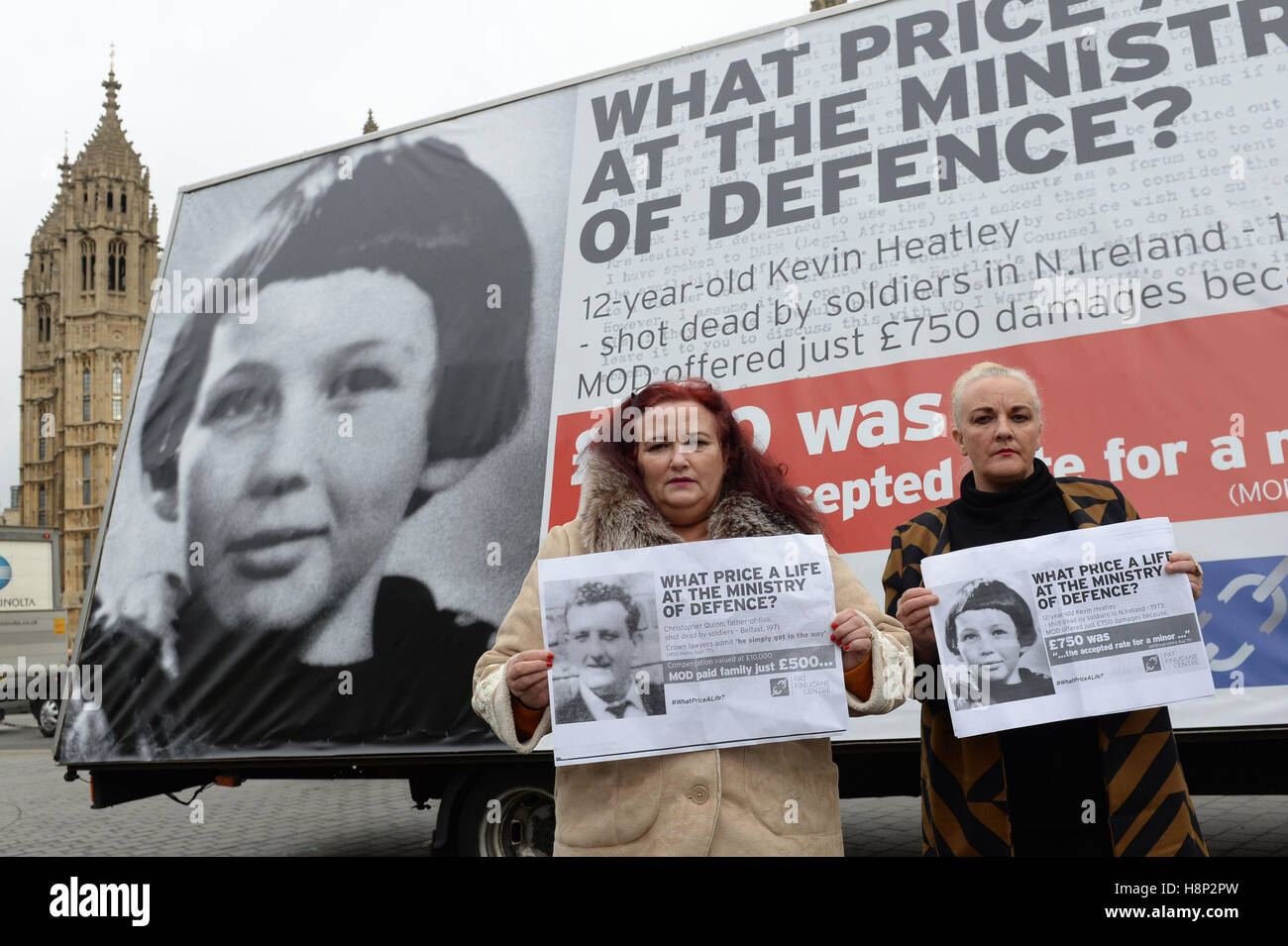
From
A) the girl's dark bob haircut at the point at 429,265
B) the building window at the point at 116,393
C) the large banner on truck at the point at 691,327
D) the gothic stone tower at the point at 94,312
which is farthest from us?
the building window at the point at 116,393

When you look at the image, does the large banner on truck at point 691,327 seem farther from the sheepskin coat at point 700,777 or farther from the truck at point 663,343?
the sheepskin coat at point 700,777

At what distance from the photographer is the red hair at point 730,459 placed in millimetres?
1991

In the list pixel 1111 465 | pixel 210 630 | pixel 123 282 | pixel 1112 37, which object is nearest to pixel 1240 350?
pixel 1111 465

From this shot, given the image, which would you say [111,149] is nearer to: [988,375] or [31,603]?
[31,603]

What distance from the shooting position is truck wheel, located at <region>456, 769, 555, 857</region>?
4.15m

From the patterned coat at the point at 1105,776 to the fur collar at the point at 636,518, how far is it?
1.42 feet

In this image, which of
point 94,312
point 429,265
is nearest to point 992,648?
point 429,265

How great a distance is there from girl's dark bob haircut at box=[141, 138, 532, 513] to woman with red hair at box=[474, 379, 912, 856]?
2253 mm

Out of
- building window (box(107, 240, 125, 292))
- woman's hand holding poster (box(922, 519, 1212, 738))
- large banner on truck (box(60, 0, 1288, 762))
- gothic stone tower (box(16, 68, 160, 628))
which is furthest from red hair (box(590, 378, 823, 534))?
building window (box(107, 240, 125, 292))

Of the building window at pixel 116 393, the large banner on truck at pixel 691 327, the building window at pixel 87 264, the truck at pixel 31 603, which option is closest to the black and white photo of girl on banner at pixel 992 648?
the large banner on truck at pixel 691 327

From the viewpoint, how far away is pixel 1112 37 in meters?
A: 3.54

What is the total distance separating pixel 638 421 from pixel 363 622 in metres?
2.55

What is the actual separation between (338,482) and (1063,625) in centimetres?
325
